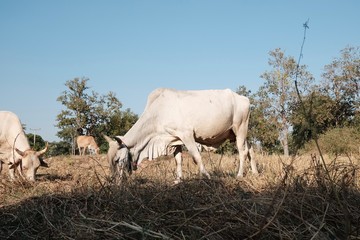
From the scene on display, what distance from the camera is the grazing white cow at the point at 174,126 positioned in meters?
7.79

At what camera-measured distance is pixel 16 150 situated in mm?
8727

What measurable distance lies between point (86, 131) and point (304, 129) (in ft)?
151

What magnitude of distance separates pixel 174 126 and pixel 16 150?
4.03 m

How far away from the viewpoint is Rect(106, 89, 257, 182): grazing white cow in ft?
25.6

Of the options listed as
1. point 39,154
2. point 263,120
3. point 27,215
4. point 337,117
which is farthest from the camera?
point 337,117

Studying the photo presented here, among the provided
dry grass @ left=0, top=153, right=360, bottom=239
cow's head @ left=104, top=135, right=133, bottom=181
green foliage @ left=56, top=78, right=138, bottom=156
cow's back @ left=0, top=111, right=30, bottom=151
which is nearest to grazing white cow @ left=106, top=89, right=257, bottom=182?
cow's head @ left=104, top=135, right=133, bottom=181

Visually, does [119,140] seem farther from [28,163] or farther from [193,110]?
[28,163]

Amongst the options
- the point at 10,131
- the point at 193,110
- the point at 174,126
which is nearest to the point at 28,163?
the point at 10,131

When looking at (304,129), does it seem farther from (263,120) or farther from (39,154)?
(263,120)

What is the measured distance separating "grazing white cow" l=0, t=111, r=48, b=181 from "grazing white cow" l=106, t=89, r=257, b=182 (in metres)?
2.14

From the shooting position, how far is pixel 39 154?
9.03m

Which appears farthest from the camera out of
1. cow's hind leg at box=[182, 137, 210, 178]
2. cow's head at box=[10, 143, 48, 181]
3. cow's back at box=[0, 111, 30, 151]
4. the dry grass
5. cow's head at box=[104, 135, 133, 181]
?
cow's back at box=[0, 111, 30, 151]

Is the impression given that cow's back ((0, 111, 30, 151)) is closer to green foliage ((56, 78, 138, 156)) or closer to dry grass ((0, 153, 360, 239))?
dry grass ((0, 153, 360, 239))

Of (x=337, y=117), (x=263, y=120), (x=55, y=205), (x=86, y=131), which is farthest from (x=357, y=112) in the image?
(x=55, y=205)
